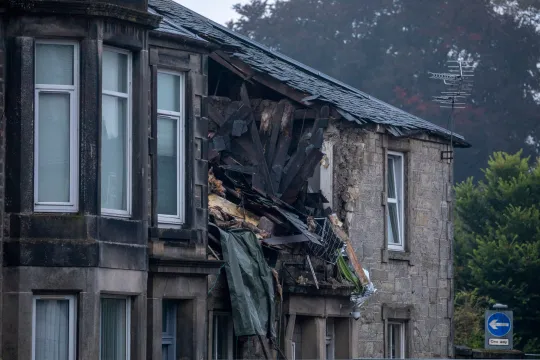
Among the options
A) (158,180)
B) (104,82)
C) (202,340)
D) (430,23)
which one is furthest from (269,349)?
(430,23)

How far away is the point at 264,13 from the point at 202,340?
154 feet

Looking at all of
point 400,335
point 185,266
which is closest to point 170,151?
point 185,266

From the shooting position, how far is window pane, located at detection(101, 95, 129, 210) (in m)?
20.3

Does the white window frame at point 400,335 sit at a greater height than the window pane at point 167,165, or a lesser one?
lesser

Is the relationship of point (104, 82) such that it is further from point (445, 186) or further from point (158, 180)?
point (445, 186)

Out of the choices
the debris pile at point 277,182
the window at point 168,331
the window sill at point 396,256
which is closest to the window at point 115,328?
the window at point 168,331

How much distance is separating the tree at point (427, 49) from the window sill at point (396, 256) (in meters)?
31.2

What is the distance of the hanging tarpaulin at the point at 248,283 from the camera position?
23.9m

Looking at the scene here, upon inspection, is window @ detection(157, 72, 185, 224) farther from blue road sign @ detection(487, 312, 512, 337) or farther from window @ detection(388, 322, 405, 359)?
blue road sign @ detection(487, 312, 512, 337)

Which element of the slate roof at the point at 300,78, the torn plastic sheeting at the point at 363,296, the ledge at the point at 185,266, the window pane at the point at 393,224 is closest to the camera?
the ledge at the point at 185,266

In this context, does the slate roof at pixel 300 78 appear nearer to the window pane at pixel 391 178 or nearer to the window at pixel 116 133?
the window pane at pixel 391 178

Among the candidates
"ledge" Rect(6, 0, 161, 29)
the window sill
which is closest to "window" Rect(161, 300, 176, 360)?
"ledge" Rect(6, 0, 161, 29)

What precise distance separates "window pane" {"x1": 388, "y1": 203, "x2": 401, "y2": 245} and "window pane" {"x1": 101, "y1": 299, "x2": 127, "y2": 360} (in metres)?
9.97

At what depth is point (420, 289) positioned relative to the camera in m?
30.0
